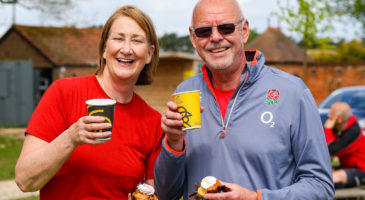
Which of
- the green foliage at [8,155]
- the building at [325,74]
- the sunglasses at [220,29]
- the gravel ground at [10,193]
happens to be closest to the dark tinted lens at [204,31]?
the sunglasses at [220,29]

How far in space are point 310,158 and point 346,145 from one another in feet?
12.0

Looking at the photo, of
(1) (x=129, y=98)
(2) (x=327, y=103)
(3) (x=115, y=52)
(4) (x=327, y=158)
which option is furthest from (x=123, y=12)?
(2) (x=327, y=103)

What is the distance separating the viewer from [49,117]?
2.46m

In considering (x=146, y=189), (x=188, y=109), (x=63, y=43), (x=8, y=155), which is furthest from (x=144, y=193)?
(x=63, y=43)

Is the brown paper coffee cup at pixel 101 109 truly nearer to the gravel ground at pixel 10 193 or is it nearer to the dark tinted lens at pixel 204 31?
the dark tinted lens at pixel 204 31

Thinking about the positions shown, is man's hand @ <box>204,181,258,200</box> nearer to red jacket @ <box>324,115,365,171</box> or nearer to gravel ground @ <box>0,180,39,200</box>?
red jacket @ <box>324,115,365,171</box>

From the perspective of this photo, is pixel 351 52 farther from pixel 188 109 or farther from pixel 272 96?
pixel 188 109

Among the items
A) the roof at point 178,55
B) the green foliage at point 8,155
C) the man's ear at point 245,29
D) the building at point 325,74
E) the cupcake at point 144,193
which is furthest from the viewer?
the building at point 325,74

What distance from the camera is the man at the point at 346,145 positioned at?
5.34m

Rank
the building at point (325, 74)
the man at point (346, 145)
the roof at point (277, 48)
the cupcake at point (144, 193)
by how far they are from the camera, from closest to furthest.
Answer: the cupcake at point (144, 193), the man at point (346, 145), the building at point (325, 74), the roof at point (277, 48)

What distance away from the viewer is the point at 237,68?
2578 millimetres

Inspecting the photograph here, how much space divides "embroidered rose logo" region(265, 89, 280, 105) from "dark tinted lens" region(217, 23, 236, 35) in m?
0.46

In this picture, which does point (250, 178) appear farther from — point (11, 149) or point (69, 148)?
point (11, 149)

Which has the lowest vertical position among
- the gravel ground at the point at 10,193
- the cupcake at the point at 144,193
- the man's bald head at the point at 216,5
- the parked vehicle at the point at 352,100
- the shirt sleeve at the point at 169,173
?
the gravel ground at the point at 10,193
